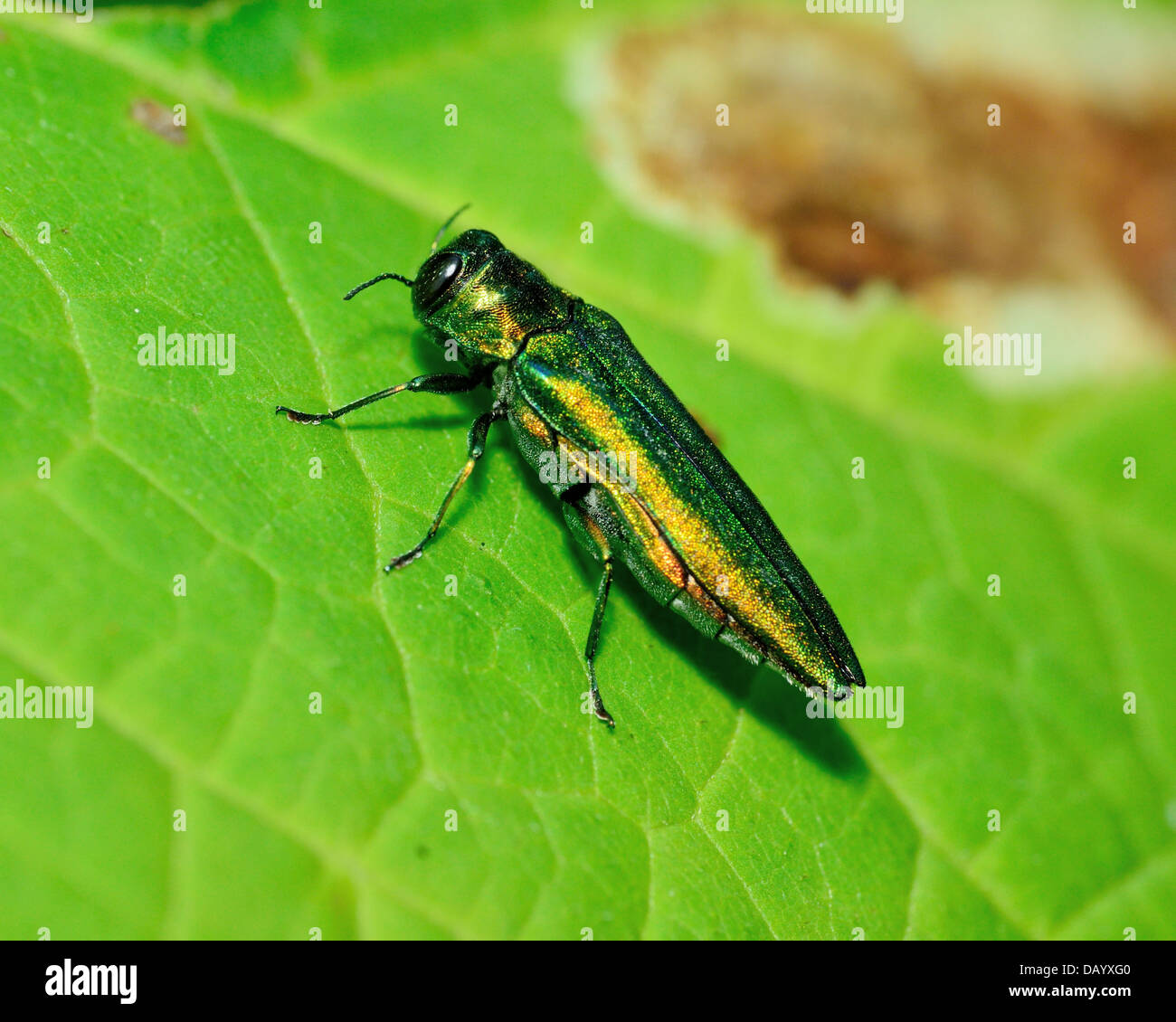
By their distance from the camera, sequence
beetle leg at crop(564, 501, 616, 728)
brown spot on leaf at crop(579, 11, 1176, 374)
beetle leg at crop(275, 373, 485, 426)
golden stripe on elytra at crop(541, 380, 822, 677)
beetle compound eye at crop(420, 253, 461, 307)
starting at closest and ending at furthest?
beetle leg at crop(275, 373, 485, 426)
beetle leg at crop(564, 501, 616, 728)
golden stripe on elytra at crop(541, 380, 822, 677)
beetle compound eye at crop(420, 253, 461, 307)
brown spot on leaf at crop(579, 11, 1176, 374)

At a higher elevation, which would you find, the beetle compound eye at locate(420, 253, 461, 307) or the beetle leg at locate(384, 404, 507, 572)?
the beetle compound eye at locate(420, 253, 461, 307)

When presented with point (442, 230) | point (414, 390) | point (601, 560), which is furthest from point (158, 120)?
point (601, 560)

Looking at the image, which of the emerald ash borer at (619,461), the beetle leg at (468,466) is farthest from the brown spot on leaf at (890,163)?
the beetle leg at (468,466)

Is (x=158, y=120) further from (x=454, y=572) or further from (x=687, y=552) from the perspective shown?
(x=687, y=552)

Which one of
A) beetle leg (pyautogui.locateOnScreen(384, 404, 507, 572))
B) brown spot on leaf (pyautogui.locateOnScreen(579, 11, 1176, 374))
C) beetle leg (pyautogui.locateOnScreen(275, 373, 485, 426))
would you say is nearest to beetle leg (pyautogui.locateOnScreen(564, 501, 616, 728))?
beetle leg (pyautogui.locateOnScreen(384, 404, 507, 572))

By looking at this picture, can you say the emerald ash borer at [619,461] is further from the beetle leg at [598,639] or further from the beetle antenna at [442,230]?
the beetle antenna at [442,230]

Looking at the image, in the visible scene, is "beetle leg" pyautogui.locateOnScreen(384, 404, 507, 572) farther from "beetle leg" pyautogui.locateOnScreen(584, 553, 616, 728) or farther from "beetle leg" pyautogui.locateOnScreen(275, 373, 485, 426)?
"beetle leg" pyautogui.locateOnScreen(584, 553, 616, 728)
